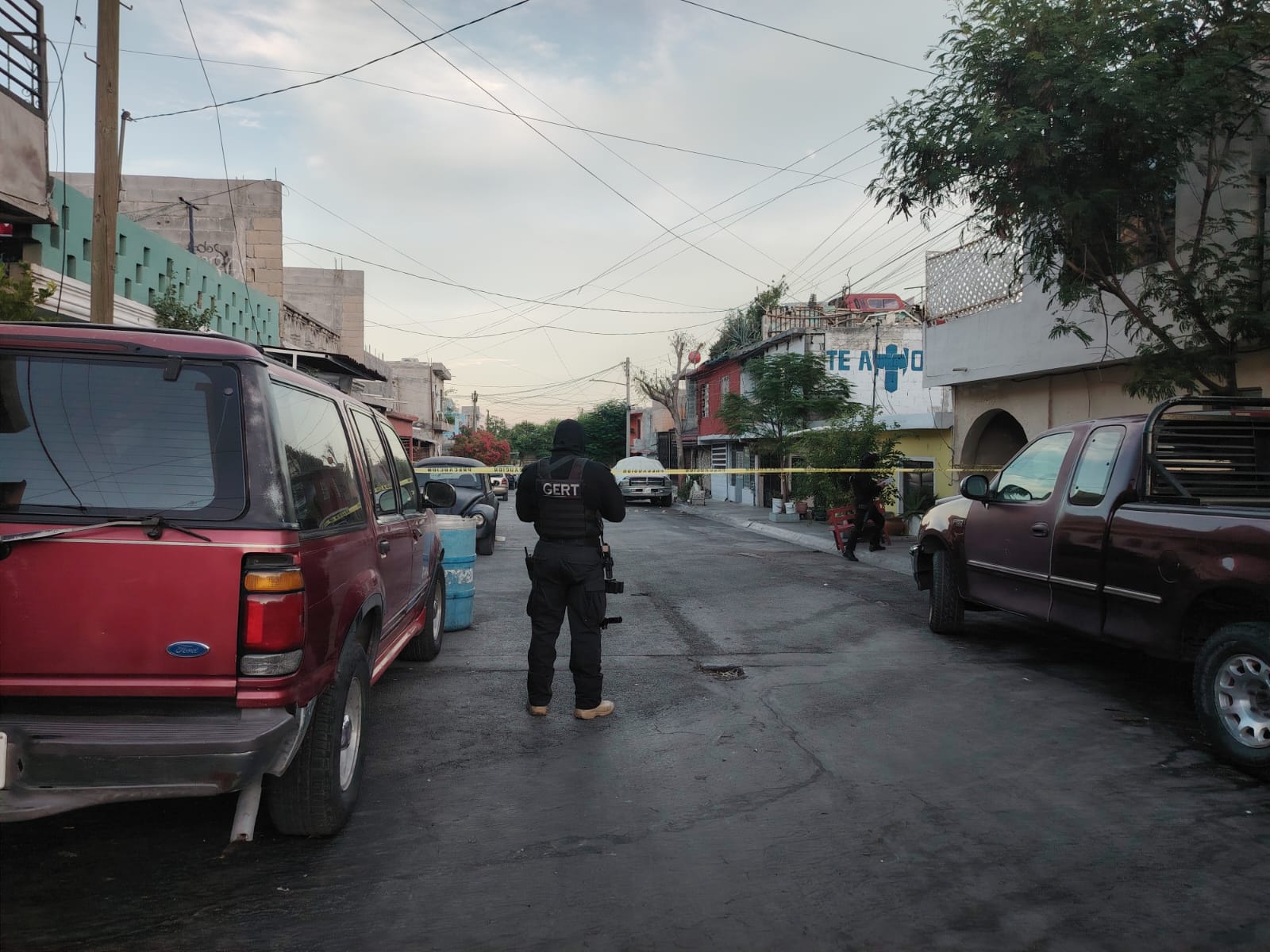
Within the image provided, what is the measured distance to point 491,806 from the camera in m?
4.38

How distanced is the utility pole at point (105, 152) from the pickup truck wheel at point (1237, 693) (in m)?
9.15

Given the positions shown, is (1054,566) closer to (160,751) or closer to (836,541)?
(160,751)

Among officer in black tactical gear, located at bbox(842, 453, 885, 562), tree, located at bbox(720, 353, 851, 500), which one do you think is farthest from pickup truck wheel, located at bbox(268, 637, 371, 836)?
tree, located at bbox(720, 353, 851, 500)

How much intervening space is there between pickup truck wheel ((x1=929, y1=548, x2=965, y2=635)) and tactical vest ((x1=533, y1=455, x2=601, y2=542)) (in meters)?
4.06

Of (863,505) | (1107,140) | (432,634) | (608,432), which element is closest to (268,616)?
(432,634)

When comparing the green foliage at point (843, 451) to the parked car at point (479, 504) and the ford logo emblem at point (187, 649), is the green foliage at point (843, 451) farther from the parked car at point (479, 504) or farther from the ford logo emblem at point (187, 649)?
the ford logo emblem at point (187, 649)

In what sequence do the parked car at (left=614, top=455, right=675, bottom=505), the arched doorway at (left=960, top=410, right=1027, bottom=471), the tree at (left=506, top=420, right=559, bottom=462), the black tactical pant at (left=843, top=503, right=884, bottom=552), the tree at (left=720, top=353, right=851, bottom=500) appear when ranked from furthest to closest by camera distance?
the tree at (left=506, top=420, right=559, bottom=462)
the parked car at (left=614, top=455, right=675, bottom=505)
the tree at (left=720, top=353, right=851, bottom=500)
the arched doorway at (left=960, top=410, right=1027, bottom=471)
the black tactical pant at (left=843, top=503, right=884, bottom=552)

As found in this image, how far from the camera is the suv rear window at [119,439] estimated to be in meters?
3.27

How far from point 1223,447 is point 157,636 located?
6.43 metres

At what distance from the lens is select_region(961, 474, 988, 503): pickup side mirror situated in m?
7.69

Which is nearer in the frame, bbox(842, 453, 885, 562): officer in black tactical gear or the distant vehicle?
bbox(842, 453, 885, 562): officer in black tactical gear

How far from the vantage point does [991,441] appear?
1778 centimetres

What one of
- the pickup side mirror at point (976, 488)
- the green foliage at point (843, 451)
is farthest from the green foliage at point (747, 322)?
the pickup side mirror at point (976, 488)

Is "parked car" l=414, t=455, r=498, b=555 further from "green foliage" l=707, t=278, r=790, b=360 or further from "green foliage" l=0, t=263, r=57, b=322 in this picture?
"green foliage" l=707, t=278, r=790, b=360
